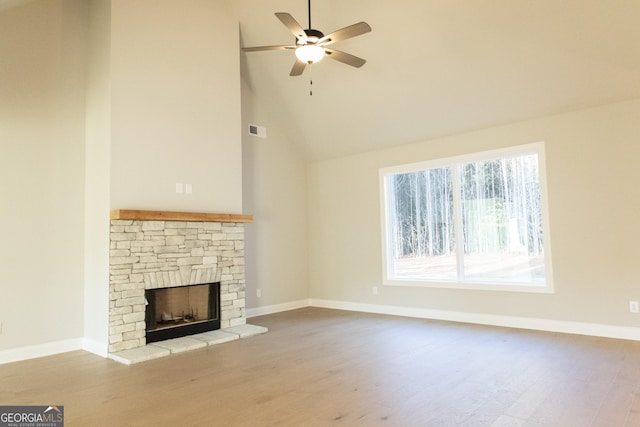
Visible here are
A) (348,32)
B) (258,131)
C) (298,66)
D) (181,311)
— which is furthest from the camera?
(258,131)

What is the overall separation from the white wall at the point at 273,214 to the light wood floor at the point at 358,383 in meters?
1.80

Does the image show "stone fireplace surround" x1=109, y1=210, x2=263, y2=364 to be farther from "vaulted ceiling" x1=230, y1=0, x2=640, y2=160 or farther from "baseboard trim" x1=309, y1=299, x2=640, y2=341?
"vaulted ceiling" x1=230, y1=0, x2=640, y2=160

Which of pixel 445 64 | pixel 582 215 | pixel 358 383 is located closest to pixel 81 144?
pixel 358 383

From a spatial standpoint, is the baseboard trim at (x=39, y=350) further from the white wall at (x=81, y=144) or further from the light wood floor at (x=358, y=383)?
the light wood floor at (x=358, y=383)

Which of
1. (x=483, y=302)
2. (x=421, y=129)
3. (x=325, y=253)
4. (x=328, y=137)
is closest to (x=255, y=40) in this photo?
(x=328, y=137)

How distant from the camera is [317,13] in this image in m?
5.03

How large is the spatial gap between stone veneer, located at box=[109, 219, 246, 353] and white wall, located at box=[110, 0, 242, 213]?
0.93 feet

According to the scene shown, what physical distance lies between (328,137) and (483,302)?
3.51m

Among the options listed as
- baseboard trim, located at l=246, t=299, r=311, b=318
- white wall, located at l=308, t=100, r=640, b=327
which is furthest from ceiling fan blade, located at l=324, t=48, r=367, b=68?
baseboard trim, located at l=246, t=299, r=311, b=318

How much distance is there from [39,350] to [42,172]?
1907mm

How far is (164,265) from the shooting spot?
4637mm

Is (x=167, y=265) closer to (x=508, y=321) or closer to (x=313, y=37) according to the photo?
(x=313, y=37)

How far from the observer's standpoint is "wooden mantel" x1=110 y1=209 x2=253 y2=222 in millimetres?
4215

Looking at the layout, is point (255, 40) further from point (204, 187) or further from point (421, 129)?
point (421, 129)
